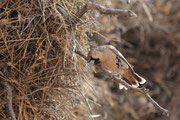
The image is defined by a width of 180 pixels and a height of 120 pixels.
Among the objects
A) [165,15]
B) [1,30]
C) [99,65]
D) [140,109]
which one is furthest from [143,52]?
[1,30]

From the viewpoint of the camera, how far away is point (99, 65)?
112 centimetres

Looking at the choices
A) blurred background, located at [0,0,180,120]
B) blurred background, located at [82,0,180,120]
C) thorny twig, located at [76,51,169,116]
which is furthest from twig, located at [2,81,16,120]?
blurred background, located at [82,0,180,120]

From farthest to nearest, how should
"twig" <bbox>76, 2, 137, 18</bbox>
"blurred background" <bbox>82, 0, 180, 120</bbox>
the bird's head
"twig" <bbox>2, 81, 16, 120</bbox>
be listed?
"blurred background" <bbox>82, 0, 180, 120</bbox> → the bird's head → "twig" <bbox>2, 81, 16, 120</bbox> → "twig" <bbox>76, 2, 137, 18</bbox>

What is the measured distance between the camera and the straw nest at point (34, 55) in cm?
108

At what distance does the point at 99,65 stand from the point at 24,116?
0.34 meters

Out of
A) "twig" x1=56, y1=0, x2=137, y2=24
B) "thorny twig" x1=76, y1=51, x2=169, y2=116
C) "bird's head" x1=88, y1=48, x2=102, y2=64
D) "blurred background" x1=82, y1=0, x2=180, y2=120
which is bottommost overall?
"blurred background" x1=82, y1=0, x2=180, y2=120

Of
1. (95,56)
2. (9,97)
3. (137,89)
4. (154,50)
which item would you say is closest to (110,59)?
(95,56)

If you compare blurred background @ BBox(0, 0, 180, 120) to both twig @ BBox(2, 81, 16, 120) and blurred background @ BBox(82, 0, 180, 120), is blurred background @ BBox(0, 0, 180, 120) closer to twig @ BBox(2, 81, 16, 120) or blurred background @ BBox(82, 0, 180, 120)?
twig @ BBox(2, 81, 16, 120)

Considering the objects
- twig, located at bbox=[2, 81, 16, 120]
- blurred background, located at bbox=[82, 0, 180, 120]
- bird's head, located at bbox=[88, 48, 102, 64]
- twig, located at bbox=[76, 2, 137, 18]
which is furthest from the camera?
blurred background, located at bbox=[82, 0, 180, 120]

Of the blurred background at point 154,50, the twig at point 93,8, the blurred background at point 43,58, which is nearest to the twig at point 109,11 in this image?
the twig at point 93,8

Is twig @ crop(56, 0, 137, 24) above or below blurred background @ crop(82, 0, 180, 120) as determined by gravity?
above

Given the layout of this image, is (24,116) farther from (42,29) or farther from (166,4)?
(166,4)

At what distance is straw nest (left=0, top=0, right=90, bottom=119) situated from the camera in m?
1.08

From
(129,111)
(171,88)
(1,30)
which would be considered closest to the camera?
(1,30)
